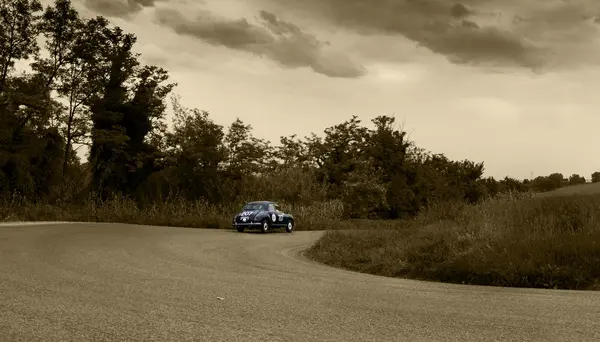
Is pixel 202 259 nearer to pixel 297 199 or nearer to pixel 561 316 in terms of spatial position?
pixel 561 316

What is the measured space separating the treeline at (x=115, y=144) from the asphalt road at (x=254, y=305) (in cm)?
3072

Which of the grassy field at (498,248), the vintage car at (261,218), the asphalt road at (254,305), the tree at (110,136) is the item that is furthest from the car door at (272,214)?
the tree at (110,136)

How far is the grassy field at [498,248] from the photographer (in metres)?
11.5

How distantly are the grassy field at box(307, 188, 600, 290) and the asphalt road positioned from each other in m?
1.07

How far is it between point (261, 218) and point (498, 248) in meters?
16.9

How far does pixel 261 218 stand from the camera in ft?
93.2

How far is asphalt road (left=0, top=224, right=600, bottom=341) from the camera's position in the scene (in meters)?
6.53

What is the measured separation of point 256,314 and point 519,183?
337 ft

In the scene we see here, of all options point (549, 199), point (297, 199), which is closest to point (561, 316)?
point (549, 199)

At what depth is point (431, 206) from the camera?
22.4 m

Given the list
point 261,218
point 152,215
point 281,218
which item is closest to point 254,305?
Result: point 261,218

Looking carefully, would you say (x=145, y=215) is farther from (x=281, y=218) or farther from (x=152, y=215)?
(x=281, y=218)

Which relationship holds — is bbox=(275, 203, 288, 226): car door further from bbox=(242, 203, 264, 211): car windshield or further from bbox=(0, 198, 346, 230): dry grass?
bbox=(0, 198, 346, 230): dry grass

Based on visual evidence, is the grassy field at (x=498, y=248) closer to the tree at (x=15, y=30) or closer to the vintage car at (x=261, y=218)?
the vintage car at (x=261, y=218)
